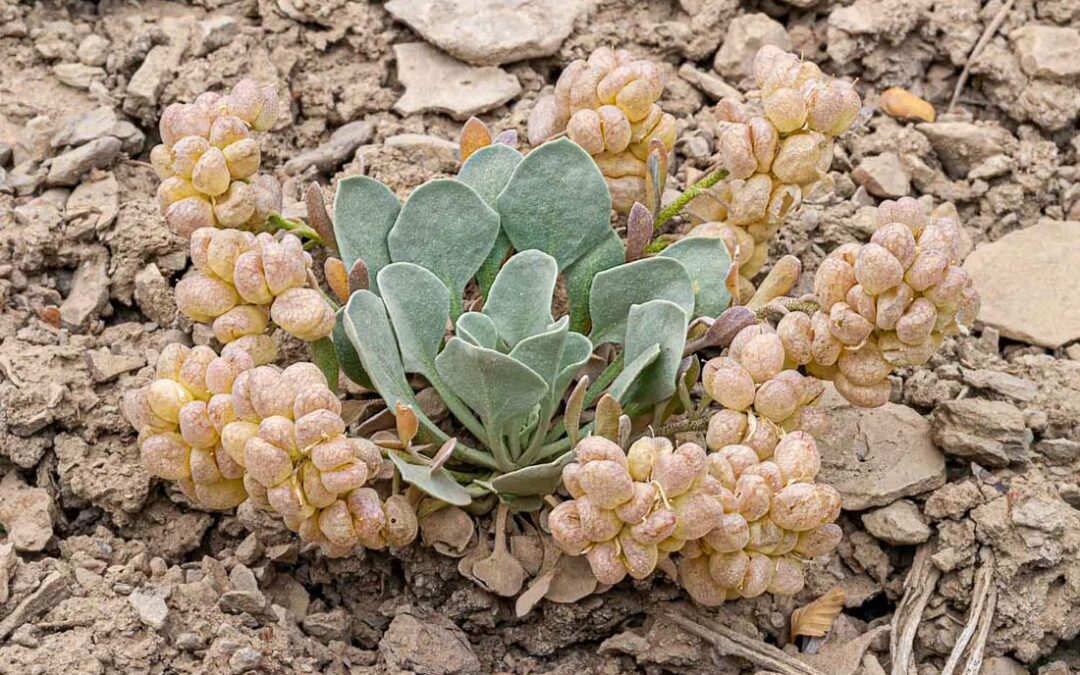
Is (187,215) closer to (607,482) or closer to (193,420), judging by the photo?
(193,420)

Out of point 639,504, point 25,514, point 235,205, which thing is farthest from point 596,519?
point 25,514

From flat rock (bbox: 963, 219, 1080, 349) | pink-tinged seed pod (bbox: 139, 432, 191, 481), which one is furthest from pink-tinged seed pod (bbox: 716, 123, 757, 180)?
pink-tinged seed pod (bbox: 139, 432, 191, 481)

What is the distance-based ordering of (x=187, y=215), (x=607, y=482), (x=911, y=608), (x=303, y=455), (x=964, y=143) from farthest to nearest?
1. (x=964, y=143)
2. (x=911, y=608)
3. (x=187, y=215)
4. (x=303, y=455)
5. (x=607, y=482)

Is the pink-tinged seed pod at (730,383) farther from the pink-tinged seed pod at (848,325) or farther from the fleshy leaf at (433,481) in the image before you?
the fleshy leaf at (433,481)

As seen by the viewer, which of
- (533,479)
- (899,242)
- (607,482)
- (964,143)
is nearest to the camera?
(607,482)

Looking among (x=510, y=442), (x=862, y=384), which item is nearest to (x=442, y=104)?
(x=510, y=442)

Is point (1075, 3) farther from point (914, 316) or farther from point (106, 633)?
point (106, 633)

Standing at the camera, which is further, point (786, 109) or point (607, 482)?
point (786, 109)
